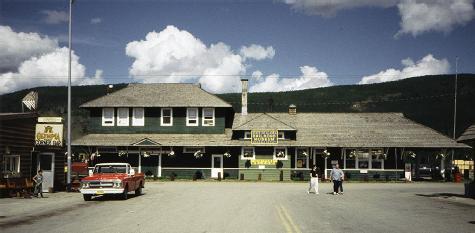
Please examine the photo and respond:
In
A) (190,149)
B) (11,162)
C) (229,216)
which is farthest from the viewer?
(190,149)

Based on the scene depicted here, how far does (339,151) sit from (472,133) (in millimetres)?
20014

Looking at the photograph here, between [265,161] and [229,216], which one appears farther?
[265,161]

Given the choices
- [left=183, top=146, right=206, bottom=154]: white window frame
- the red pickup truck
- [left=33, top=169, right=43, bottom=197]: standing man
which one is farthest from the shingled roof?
[left=33, top=169, right=43, bottom=197]: standing man

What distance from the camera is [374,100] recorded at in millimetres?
180500

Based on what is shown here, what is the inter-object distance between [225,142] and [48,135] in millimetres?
19688

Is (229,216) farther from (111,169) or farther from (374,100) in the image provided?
(374,100)

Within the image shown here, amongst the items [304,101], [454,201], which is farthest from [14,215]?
[304,101]

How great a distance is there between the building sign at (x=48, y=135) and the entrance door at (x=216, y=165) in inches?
765

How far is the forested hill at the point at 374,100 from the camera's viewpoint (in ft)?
501

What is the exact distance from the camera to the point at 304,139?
4594 cm

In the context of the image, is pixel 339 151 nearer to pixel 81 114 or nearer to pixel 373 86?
pixel 81 114

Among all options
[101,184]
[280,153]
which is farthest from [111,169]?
[280,153]

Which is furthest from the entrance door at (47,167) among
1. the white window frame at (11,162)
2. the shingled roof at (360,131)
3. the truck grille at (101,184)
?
the shingled roof at (360,131)

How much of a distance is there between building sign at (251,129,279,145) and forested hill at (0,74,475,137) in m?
103
